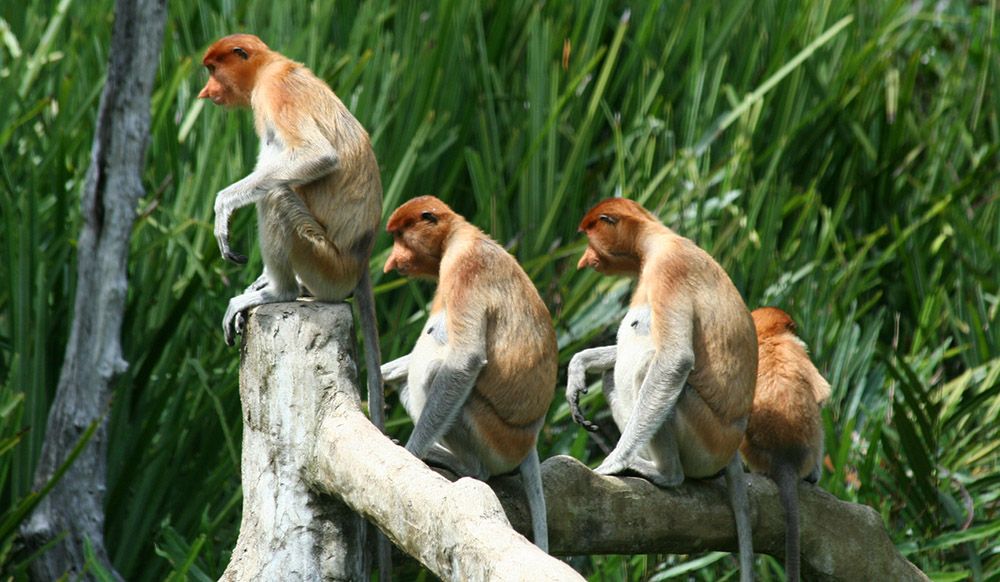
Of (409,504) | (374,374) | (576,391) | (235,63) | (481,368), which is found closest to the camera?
(409,504)

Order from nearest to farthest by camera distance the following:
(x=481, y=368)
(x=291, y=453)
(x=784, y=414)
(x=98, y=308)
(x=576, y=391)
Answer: (x=291, y=453) → (x=481, y=368) → (x=576, y=391) → (x=784, y=414) → (x=98, y=308)

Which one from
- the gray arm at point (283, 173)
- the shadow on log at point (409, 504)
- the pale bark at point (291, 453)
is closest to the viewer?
the shadow on log at point (409, 504)

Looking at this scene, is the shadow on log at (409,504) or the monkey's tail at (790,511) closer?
the shadow on log at (409,504)

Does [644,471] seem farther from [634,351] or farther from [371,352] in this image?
[371,352]

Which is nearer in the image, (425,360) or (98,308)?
(425,360)

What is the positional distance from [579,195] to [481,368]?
2437 mm

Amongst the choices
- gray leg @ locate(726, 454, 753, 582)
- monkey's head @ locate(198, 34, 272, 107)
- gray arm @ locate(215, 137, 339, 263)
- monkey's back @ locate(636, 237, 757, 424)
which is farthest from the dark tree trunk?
gray leg @ locate(726, 454, 753, 582)

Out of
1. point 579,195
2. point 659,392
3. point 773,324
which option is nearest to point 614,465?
point 659,392

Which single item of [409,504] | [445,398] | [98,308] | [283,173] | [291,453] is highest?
[283,173]

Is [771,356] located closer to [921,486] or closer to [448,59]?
[921,486]

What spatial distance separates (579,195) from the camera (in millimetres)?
5129

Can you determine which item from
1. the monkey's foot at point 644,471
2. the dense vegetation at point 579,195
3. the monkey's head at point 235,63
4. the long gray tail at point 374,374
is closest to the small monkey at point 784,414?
the monkey's foot at point 644,471

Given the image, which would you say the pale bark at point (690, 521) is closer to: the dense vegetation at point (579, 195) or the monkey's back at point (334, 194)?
the monkey's back at point (334, 194)

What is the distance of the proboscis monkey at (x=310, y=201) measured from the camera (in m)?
2.69
